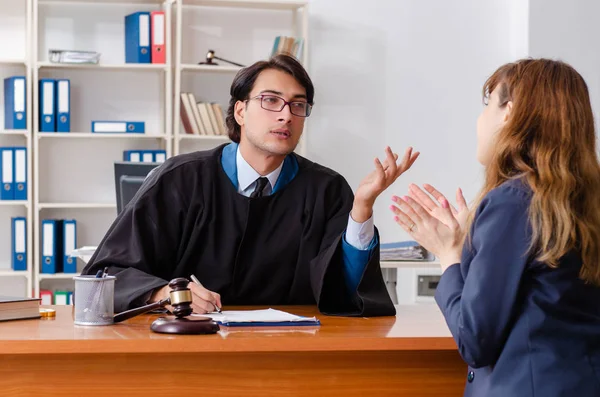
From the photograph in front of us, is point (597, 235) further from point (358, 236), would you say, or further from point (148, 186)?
point (148, 186)

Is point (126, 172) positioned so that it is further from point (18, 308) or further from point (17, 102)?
point (17, 102)

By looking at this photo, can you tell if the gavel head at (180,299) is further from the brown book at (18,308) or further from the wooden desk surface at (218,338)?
the brown book at (18,308)

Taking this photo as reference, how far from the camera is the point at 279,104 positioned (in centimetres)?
268

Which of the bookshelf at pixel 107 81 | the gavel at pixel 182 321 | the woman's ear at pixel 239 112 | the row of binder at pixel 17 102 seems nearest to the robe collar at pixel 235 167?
the woman's ear at pixel 239 112

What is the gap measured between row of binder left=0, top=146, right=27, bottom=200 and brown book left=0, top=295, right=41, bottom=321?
10.5 feet

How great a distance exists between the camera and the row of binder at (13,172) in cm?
515

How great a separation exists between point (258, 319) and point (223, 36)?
151 inches

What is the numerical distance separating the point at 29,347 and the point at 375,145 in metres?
4.22

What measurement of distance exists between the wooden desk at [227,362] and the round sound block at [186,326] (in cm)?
2

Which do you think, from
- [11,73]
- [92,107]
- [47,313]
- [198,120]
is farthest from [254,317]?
[11,73]

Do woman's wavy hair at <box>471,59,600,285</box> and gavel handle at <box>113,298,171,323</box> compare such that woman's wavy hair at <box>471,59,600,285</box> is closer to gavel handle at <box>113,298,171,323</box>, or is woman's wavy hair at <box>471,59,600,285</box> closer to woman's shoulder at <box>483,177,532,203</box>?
woman's shoulder at <box>483,177,532,203</box>

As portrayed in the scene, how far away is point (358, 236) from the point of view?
7.73 feet

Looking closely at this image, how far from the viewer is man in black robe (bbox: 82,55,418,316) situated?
2.36 metres

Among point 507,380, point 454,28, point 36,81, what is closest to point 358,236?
point 507,380
